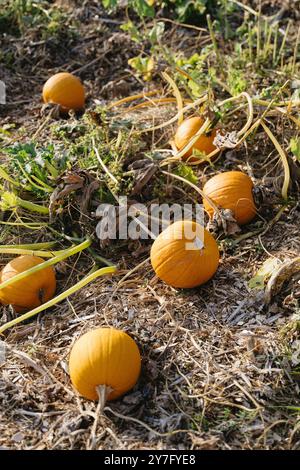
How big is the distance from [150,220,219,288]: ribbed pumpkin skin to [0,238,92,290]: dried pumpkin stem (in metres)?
0.39

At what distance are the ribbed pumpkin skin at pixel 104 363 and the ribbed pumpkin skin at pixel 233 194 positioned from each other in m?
1.07

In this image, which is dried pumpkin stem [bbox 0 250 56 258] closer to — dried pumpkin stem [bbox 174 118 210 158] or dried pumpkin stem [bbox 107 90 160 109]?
→ dried pumpkin stem [bbox 174 118 210 158]

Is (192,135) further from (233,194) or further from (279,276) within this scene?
(279,276)

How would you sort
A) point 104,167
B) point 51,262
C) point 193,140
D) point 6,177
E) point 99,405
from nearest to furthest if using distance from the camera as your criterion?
point 99,405, point 51,262, point 6,177, point 104,167, point 193,140

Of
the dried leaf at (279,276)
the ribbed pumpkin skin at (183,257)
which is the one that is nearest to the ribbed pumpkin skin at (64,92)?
the ribbed pumpkin skin at (183,257)

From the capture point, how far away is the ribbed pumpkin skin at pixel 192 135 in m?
4.00

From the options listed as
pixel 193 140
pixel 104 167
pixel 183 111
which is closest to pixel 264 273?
pixel 193 140

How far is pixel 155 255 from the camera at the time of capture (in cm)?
330

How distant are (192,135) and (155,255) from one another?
1.01 metres

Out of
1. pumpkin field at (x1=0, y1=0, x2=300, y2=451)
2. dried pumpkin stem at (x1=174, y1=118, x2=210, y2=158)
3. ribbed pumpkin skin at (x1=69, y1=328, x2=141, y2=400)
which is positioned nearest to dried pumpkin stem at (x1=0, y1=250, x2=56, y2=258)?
pumpkin field at (x1=0, y1=0, x2=300, y2=451)

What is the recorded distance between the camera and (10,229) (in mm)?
3754

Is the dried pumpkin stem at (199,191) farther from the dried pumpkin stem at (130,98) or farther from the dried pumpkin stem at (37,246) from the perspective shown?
the dried pumpkin stem at (130,98)

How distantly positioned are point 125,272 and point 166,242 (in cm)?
35

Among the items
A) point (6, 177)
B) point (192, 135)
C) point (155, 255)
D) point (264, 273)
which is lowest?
point (264, 273)
